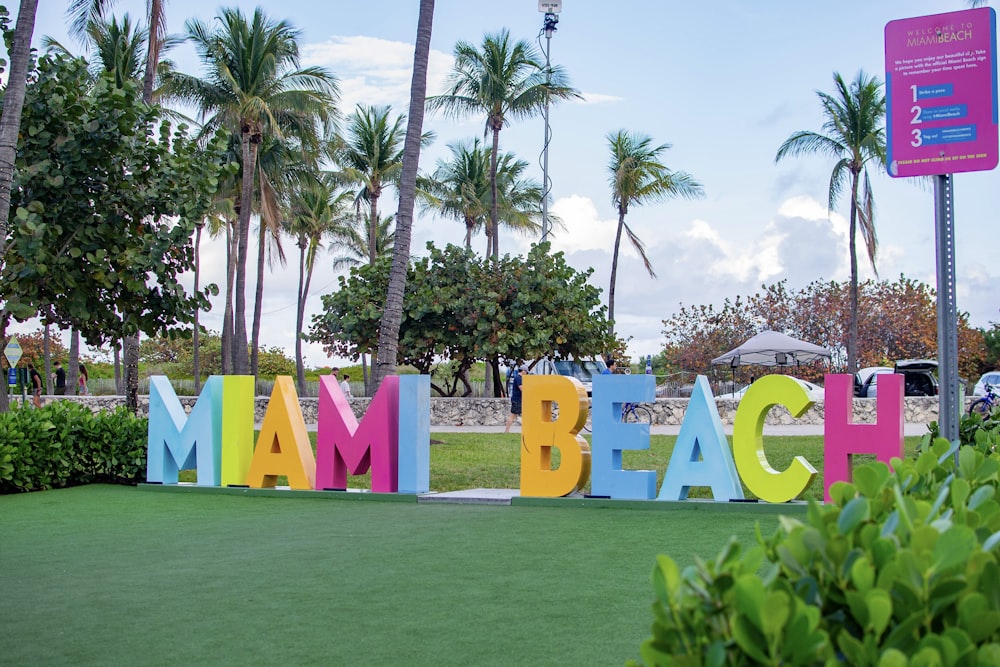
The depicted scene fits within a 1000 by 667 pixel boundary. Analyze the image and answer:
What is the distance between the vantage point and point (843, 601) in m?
1.98

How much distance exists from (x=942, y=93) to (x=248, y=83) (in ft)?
86.1

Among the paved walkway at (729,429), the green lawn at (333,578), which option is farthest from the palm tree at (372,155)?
the green lawn at (333,578)

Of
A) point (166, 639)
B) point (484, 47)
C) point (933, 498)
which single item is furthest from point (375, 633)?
point (484, 47)

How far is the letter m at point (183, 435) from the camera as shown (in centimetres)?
1338

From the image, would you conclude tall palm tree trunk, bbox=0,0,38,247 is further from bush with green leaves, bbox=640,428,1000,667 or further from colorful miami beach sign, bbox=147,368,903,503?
bush with green leaves, bbox=640,428,1000,667

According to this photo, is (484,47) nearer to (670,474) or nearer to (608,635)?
(670,474)

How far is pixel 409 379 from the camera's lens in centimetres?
1216

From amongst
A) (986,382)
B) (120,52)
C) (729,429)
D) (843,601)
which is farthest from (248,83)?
(843,601)

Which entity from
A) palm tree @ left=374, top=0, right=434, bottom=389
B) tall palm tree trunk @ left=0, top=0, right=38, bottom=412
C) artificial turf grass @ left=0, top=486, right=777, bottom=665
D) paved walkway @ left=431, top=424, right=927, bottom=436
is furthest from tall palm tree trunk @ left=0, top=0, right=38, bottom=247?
paved walkway @ left=431, top=424, right=927, bottom=436

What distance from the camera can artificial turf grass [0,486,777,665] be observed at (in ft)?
17.9

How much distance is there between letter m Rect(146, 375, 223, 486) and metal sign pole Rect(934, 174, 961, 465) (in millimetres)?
9099

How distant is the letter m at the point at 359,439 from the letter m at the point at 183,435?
1.54 metres

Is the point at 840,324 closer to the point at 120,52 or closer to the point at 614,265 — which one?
the point at 614,265

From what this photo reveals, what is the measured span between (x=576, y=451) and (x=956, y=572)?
9.74 metres
